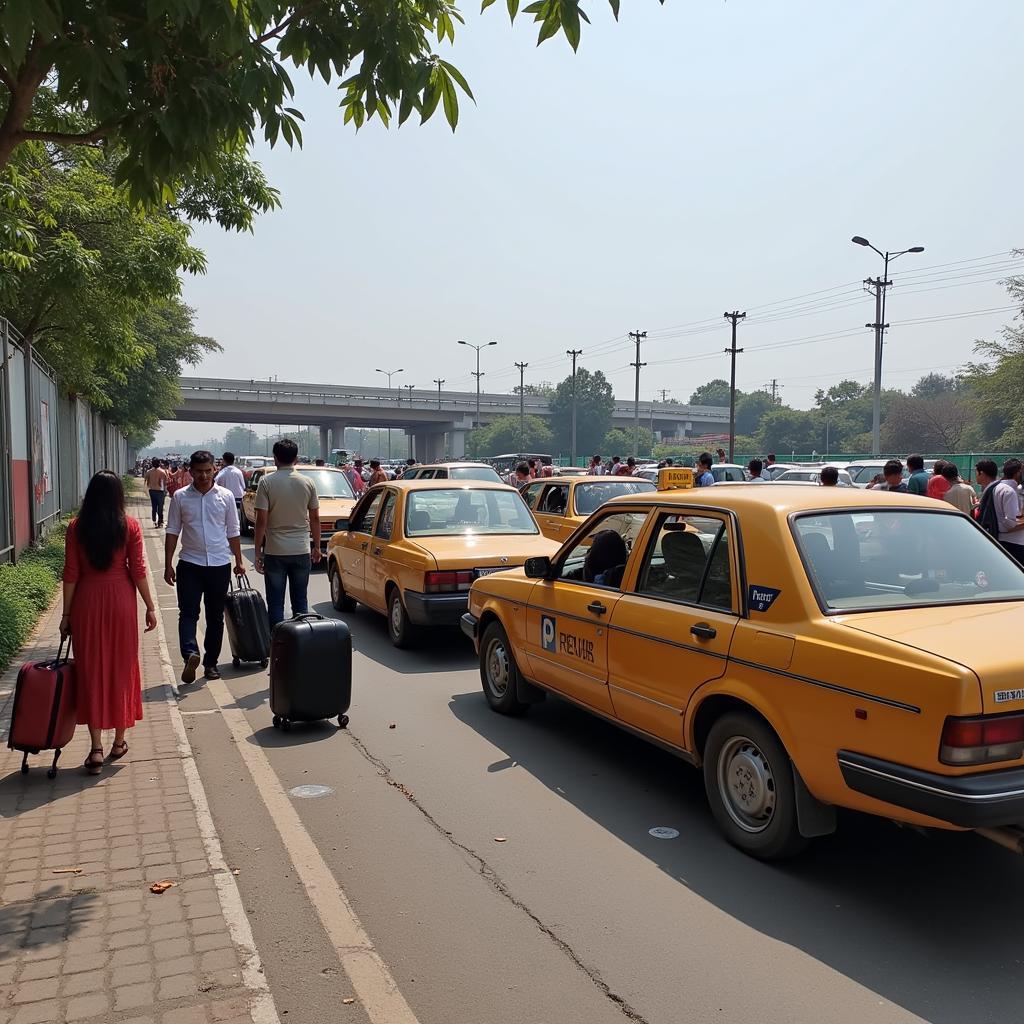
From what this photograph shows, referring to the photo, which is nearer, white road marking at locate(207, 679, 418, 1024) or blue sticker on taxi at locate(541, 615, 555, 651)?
white road marking at locate(207, 679, 418, 1024)

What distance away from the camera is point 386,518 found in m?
10.3

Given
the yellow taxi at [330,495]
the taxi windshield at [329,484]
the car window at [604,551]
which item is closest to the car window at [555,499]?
the yellow taxi at [330,495]

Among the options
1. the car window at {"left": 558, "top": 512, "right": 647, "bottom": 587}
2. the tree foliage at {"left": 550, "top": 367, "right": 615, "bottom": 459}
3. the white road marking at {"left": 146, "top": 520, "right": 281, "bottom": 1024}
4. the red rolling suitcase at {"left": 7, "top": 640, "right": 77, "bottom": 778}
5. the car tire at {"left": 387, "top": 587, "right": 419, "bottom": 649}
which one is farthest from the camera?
the tree foliage at {"left": 550, "top": 367, "right": 615, "bottom": 459}

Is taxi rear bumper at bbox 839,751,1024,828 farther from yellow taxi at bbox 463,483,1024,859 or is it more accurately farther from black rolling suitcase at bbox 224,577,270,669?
black rolling suitcase at bbox 224,577,270,669

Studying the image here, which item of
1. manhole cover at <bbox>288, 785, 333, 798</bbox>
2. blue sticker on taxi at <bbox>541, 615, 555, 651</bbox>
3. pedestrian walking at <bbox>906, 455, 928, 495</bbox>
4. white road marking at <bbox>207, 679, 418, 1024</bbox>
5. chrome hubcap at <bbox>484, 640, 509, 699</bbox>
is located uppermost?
pedestrian walking at <bbox>906, 455, 928, 495</bbox>

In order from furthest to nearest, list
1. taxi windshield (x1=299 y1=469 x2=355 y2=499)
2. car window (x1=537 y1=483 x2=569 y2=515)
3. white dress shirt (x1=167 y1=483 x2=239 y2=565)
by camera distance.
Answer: taxi windshield (x1=299 y1=469 x2=355 y2=499) < car window (x1=537 y1=483 x2=569 y2=515) < white dress shirt (x1=167 y1=483 x2=239 y2=565)

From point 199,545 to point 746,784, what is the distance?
207 inches

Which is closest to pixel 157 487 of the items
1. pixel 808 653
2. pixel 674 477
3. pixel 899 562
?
pixel 674 477

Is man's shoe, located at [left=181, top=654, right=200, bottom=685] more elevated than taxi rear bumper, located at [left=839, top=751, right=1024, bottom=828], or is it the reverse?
taxi rear bumper, located at [left=839, top=751, right=1024, bottom=828]

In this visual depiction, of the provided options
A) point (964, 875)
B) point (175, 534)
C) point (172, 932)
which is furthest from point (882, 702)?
point (175, 534)

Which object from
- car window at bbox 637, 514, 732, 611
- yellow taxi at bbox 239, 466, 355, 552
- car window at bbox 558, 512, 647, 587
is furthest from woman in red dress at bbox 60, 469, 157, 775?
yellow taxi at bbox 239, 466, 355, 552

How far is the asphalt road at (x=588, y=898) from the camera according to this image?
10.9 feet

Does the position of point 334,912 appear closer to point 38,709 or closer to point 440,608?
point 38,709

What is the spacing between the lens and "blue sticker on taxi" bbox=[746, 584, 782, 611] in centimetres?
441
